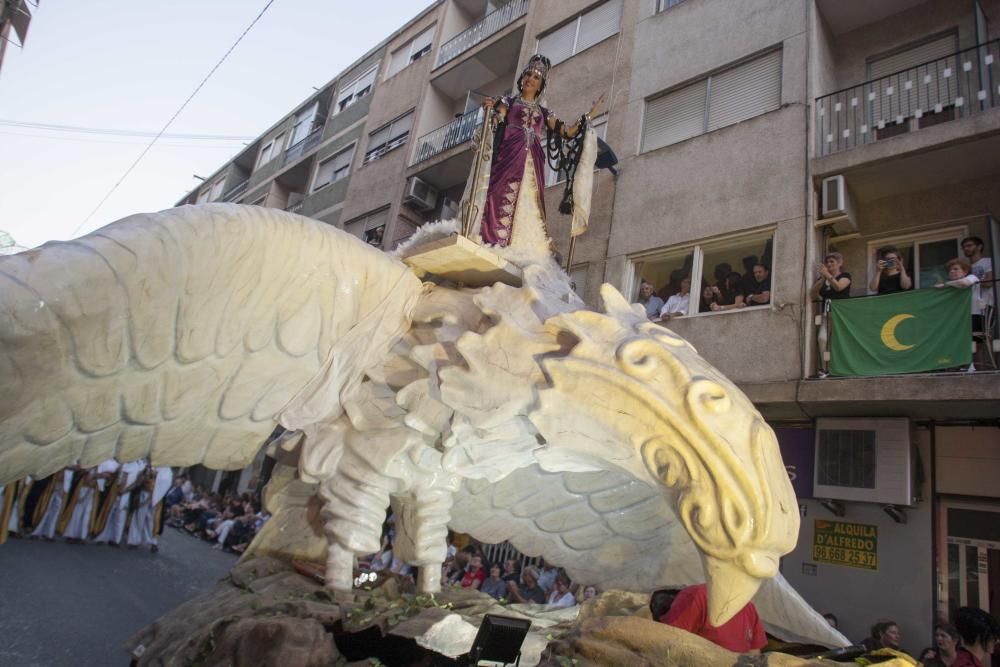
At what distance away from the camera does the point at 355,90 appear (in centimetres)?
1750

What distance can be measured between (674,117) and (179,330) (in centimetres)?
820

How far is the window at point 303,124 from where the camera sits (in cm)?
1912

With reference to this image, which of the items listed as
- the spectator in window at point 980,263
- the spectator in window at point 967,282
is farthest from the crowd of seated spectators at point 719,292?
the spectator in window at point 980,263

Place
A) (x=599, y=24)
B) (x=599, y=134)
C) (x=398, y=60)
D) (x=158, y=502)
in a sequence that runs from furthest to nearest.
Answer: (x=398, y=60), (x=599, y=24), (x=599, y=134), (x=158, y=502)

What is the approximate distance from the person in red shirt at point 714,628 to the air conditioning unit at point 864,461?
4.32m

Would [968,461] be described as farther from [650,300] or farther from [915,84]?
[915,84]

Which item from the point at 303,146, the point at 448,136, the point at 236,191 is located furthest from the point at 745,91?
the point at 236,191

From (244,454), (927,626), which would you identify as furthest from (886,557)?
(244,454)

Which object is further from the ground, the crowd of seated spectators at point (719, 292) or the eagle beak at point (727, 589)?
the crowd of seated spectators at point (719, 292)

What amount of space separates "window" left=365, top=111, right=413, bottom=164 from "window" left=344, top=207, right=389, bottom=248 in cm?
162

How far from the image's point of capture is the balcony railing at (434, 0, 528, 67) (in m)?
12.4

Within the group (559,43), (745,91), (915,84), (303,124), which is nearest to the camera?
(915,84)

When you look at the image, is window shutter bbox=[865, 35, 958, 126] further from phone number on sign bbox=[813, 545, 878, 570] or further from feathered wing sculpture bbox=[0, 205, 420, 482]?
feathered wing sculpture bbox=[0, 205, 420, 482]

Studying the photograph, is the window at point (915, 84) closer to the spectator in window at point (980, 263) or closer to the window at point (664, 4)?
the spectator in window at point (980, 263)
